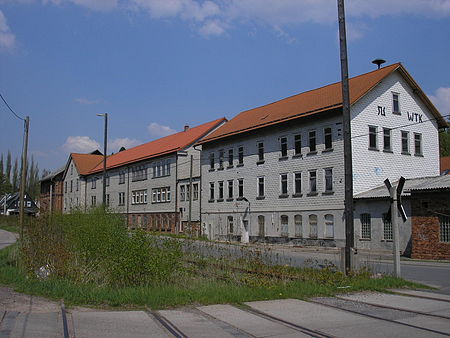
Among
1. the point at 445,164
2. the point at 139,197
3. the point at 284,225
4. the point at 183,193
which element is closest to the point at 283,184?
the point at 284,225

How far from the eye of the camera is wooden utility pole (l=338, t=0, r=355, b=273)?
13734 mm

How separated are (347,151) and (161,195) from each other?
4391 cm

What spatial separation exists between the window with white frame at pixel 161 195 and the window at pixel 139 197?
2.57 m

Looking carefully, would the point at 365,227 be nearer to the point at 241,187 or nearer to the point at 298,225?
the point at 298,225

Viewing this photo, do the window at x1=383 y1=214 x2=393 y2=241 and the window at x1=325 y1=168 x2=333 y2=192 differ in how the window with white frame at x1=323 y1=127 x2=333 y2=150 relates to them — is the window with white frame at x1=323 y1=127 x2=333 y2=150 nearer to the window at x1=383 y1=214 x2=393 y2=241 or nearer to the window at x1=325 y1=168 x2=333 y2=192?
the window at x1=325 y1=168 x2=333 y2=192

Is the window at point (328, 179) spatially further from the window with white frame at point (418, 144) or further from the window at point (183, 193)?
the window at point (183, 193)

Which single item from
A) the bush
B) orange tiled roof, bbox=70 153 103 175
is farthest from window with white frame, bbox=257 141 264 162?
orange tiled roof, bbox=70 153 103 175

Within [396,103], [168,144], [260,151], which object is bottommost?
[260,151]

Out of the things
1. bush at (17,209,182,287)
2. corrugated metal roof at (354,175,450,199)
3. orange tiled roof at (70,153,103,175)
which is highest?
orange tiled roof at (70,153,103,175)

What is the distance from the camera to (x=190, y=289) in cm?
1074

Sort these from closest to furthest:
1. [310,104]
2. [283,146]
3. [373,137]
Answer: [373,137], [310,104], [283,146]

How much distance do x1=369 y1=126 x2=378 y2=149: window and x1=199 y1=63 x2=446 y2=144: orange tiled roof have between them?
2.61m

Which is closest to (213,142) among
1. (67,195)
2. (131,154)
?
(131,154)

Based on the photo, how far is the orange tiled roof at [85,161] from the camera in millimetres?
82350
